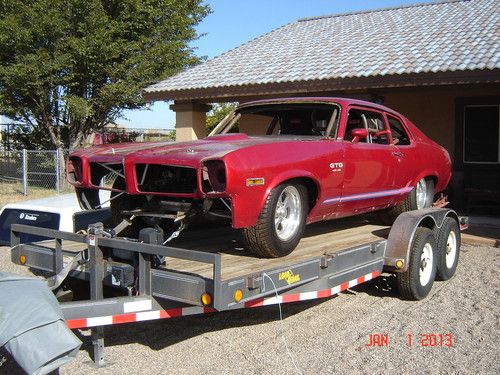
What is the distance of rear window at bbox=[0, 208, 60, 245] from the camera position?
754 cm

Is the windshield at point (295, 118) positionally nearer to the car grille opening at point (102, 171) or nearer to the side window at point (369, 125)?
the side window at point (369, 125)

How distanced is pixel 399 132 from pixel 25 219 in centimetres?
503

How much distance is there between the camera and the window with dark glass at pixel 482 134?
11.5 m

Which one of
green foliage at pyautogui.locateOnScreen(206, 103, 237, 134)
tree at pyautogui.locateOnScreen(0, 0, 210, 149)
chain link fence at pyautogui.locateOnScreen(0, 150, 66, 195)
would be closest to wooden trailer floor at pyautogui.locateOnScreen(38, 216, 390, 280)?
chain link fence at pyautogui.locateOnScreen(0, 150, 66, 195)

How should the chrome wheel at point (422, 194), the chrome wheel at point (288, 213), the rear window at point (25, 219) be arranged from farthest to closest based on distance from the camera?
the rear window at point (25, 219) < the chrome wheel at point (422, 194) < the chrome wheel at point (288, 213)

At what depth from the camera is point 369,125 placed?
604 centimetres

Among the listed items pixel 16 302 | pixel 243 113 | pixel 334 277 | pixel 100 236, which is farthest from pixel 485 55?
pixel 16 302

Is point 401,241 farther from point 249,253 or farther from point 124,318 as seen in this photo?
point 124,318

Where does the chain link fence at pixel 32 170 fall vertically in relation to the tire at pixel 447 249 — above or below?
above

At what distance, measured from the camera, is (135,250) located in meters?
3.81

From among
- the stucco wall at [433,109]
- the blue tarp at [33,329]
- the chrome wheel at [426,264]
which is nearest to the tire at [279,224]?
the blue tarp at [33,329]

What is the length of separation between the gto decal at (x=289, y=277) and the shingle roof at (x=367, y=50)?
7.13 meters

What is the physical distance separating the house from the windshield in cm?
532

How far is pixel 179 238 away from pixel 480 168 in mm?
8151
